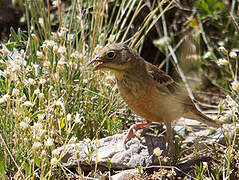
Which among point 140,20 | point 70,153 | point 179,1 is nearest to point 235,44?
point 179,1

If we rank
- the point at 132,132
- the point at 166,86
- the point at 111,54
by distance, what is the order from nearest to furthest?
the point at 111,54, the point at 132,132, the point at 166,86

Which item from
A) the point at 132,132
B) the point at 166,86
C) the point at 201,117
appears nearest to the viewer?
the point at 132,132

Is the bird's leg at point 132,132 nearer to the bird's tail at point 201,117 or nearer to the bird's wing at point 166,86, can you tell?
the bird's wing at point 166,86

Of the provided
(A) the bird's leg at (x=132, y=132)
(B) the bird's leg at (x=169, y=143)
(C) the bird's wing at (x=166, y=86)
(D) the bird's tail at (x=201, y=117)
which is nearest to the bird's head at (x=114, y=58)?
(C) the bird's wing at (x=166, y=86)

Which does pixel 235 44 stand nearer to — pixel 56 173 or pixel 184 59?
pixel 184 59

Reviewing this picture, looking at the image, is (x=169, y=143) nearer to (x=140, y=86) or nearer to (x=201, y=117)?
(x=140, y=86)

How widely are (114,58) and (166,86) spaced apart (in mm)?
730

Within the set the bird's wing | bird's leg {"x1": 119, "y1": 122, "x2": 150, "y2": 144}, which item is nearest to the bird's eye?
the bird's wing

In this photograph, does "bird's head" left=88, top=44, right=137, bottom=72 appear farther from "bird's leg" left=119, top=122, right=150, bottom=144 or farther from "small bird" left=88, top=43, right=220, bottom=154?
"bird's leg" left=119, top=122, right=150, bottom=144

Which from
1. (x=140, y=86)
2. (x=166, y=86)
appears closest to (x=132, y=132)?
(x=140, y=86)

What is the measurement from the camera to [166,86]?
4.48 m

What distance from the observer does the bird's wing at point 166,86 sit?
4387 mm

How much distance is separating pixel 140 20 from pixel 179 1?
47.6 inches

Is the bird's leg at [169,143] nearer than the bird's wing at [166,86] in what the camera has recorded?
Yes
